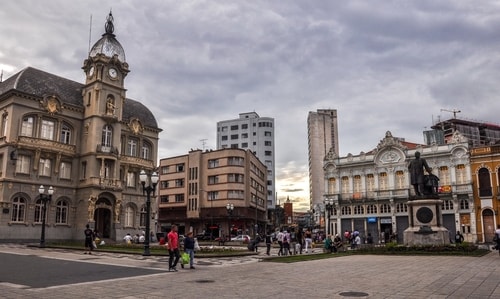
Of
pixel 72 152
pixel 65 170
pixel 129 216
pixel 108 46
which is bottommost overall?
pixel 129 216

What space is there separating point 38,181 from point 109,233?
389 inches

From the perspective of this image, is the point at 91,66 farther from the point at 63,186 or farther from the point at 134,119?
the point at 63,186

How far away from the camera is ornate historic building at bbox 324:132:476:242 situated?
53841mm

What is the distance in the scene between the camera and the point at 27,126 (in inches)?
1622

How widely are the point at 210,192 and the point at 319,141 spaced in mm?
70805

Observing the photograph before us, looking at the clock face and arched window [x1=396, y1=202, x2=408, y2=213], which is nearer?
the clock face

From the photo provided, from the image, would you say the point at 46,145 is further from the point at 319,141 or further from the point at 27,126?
the point at 319,141

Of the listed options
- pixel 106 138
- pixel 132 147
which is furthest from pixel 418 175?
pixel 132 147

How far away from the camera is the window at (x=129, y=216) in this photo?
4999cm

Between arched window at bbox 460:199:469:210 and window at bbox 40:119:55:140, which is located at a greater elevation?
window at bbox 40:119:55:140

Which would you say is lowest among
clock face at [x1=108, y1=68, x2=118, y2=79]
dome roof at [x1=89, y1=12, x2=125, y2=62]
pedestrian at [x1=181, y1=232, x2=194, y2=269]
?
pedestrian at [x1=181, y1=232, x2=194, y2=269]

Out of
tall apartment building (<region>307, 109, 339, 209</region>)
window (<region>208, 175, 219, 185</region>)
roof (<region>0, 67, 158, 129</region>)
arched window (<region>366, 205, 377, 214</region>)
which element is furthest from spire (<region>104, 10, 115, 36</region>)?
tall apartment building (<region>307, 109, 339, 209</region>)

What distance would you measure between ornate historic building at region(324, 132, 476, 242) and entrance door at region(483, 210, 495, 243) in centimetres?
120

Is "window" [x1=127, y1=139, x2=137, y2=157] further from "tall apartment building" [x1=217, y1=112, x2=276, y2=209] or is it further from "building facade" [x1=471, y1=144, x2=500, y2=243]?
"tall apartment building" [x1=217, y1=112, x2=276, y2=209]
